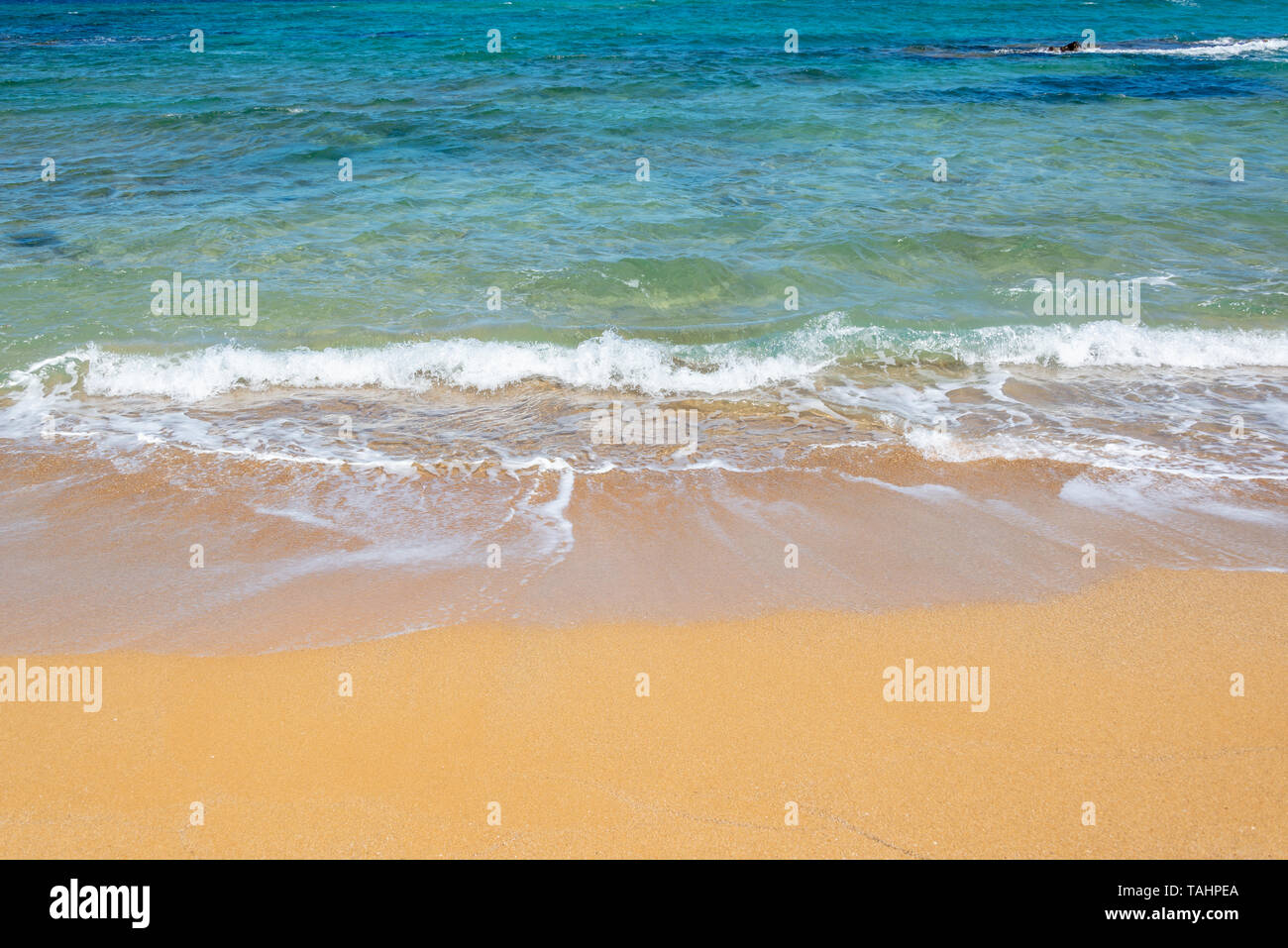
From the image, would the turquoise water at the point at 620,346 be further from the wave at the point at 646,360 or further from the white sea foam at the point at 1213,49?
the white sea foam at the point at 1213,49

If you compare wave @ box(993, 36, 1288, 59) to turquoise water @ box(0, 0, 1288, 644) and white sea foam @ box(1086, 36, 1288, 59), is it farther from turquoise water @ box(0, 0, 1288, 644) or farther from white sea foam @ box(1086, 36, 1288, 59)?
turquoise water @ box(0, 0, 1288, 644)

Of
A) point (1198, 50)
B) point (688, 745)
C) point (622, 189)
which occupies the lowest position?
point (688, 745)

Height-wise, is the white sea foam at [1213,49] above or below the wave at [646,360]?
above

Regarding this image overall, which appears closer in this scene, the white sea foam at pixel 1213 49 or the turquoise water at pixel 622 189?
the turquoise water at pixel 622 189

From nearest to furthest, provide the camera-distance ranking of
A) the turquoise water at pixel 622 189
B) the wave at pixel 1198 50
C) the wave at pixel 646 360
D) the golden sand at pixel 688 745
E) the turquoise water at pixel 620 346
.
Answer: the golden sand at pixel 688 745 < the turquoise water at pixel 620 346 < the wave at pixel 646 360 < the turquoise water at pixel 622 189 < the wave at pixel 1198 50

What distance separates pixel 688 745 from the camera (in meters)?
3.66

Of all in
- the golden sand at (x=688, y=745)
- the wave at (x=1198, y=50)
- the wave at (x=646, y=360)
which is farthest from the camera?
the wave at (x=1198, y=50)

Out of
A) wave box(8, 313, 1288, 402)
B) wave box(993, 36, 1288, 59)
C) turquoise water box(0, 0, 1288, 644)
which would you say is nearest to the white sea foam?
wave box(993, 36, 1288, 59)

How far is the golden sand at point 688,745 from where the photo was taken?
10.7ft

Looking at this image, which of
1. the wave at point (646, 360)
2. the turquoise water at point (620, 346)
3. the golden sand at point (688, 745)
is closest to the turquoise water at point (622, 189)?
the turquoise water at point (620, 346)

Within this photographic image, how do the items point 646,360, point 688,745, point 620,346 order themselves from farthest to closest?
point 620,346 < point 646,360 < point 688,745

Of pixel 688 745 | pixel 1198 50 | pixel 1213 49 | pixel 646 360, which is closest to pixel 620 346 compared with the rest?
pixel 646 360

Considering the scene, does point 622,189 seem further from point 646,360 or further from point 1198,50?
point 1198,50
